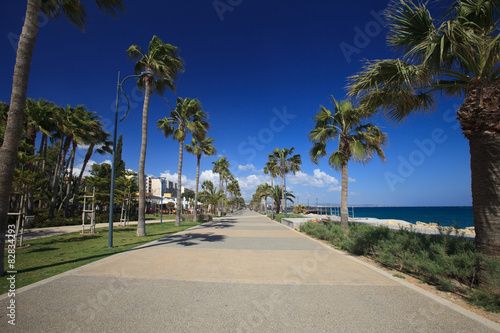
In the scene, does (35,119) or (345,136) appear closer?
(345,136)

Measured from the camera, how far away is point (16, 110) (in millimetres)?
Answer: 5125

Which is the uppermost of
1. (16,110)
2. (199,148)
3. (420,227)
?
(199,148)

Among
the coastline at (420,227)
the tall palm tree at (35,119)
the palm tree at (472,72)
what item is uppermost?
the tall palm tree at (35,119)

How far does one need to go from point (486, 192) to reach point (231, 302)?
536cm

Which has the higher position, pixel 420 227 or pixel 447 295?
pixel 447 295

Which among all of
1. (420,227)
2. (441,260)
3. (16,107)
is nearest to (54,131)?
(16,107)

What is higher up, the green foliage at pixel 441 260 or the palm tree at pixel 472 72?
the palm tree at pixel 472 72

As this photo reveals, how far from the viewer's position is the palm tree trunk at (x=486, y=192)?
410 cm

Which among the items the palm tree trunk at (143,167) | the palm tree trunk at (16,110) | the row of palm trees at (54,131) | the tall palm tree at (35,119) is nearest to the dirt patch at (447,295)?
the palm tree trunk at (16,110)

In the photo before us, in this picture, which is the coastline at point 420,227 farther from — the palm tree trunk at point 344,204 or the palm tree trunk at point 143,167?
the palm tree trunk at point 143,167

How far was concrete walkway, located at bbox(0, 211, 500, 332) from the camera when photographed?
9.80 ft

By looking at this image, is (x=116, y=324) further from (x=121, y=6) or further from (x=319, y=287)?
(x=121, y=6)

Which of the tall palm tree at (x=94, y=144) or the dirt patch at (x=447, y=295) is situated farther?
the tall palm tree at (x=94, y=144)

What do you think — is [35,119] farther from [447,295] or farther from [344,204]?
[447,295]
